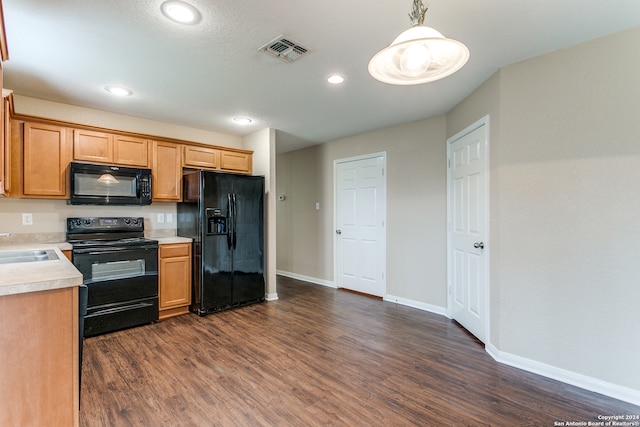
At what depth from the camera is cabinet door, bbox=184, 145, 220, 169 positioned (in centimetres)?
395

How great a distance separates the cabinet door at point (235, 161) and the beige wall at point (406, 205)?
49.8 inches

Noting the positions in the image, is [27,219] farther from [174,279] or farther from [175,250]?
[174,279]

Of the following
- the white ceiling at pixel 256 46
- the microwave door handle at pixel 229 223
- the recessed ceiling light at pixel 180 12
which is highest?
the white ceiling at pixel 256 46

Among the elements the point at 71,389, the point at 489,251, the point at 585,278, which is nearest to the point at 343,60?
the point at 489,251

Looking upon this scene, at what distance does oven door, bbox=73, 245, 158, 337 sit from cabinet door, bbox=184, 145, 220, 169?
125 centimetres

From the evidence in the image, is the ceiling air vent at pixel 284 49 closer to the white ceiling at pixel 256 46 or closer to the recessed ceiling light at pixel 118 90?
the white ceiling at pixel 256 46

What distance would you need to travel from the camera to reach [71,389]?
54.7 inches

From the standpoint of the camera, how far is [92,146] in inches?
129

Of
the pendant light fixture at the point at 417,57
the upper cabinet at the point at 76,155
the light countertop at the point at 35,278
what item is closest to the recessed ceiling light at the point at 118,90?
the upper cabinet at the point at 76,155

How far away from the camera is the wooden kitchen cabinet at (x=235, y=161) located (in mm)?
4289

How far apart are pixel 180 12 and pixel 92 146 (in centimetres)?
227

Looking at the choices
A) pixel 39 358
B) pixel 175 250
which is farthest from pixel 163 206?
pixel 39 358

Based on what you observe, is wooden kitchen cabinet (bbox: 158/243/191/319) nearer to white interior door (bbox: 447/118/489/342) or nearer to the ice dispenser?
the ice dispenser

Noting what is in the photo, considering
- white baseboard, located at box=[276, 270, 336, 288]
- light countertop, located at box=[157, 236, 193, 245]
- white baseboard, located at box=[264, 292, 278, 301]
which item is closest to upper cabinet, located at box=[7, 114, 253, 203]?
light countertop, located at box=[157, 236, 193, 245]
